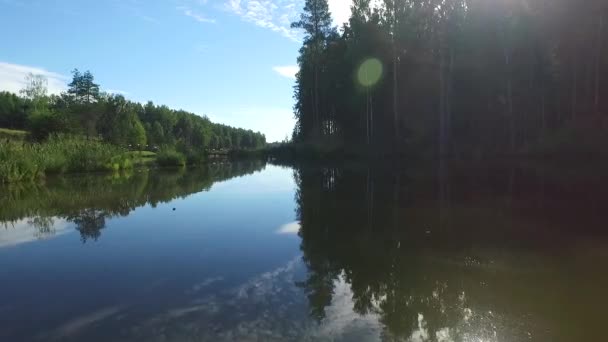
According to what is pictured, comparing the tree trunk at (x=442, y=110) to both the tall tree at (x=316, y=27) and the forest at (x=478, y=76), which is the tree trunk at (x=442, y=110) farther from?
the tall tree at (x=316, y=27)

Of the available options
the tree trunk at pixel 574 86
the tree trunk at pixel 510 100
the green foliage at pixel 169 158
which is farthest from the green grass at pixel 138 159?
the tree trunk at pixel 574 86

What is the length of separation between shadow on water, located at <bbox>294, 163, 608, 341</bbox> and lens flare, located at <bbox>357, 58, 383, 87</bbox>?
27.1 metres

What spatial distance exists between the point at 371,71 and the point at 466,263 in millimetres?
34739

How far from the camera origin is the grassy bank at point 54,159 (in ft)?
76.9

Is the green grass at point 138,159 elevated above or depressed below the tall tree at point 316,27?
below

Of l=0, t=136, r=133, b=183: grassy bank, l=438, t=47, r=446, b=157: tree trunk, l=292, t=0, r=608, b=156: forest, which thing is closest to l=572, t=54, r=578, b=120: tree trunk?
l=292, t=0, r=608, b=156: forest

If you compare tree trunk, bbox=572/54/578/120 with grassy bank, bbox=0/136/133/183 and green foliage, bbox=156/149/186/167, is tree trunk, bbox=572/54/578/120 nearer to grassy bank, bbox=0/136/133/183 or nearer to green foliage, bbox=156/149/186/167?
green foliage, bbox=156/149/186/167

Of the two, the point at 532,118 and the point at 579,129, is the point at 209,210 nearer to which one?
the point at 579,129

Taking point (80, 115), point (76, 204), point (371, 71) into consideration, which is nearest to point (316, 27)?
point (371, 71)

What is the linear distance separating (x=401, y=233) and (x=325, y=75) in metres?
40.1

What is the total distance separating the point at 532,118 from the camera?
34.7 meters

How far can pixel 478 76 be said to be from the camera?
35.2 m

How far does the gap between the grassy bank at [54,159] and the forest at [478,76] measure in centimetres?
2098

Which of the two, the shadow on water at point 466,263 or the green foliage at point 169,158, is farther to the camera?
the green foliage at point 169,158
